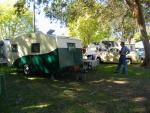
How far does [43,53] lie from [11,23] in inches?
1826

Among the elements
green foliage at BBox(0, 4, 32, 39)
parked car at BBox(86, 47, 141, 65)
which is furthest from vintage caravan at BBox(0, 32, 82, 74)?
green foliage at BBox(0, 4, 32, 39)

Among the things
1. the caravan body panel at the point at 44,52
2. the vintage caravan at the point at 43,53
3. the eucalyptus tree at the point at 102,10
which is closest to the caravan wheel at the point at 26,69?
the vintage caravan at the point at 43,53

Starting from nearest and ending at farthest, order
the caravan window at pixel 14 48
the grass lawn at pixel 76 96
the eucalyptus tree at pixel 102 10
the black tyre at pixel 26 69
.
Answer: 1. the grass lawn at pixel 76 96
2. the black tyre at pixel 26 69
3. the caravan window at pixel 14 48
4. the eucalyptus tree at pixel 102 10

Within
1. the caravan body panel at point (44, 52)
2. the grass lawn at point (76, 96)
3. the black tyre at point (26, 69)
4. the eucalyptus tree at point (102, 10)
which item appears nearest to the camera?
the grass lawn at point (76, 96)

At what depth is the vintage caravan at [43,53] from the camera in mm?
16547

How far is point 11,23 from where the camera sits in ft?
203

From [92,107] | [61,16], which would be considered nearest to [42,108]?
[92,107]

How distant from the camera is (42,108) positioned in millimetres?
9867

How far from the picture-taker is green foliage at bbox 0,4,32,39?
2378 inches

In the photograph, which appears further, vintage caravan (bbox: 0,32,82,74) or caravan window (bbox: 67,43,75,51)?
caravan window (bbox: 67,43,75,51)

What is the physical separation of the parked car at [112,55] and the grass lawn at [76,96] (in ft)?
36.0

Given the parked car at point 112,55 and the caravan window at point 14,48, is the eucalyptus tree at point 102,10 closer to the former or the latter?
the parked car at point 112,55

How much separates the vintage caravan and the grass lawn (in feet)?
3.38

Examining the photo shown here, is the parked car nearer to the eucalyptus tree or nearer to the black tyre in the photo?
the eucalyptus tree
